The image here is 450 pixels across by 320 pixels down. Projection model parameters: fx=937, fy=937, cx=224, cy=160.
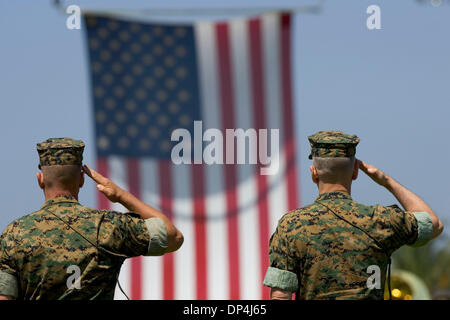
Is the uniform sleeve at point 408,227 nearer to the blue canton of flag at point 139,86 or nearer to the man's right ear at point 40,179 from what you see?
the man's right ear at point 40,179

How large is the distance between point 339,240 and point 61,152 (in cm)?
224

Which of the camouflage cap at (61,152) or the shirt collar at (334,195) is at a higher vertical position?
the camouflage cap at (61,152)

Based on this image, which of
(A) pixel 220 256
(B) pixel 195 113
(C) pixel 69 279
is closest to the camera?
(C) pixel 69 279

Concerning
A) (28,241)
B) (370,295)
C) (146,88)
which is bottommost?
(370,295)

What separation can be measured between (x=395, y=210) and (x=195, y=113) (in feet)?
35.3

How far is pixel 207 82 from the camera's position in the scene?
18.0 m

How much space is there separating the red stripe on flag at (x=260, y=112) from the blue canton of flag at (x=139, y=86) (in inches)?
45.3

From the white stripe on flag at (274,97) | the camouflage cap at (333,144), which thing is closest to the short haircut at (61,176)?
the camouflage cap at (333,144)

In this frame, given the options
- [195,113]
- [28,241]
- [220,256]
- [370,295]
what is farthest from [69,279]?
[195,113]

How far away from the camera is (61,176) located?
285 inches

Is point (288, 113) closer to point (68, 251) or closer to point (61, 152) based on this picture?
point (61, 152)

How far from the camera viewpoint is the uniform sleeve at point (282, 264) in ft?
22.6

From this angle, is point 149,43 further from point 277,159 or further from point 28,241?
point 28,241

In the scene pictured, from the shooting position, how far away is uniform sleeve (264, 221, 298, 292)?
22.6 ft
